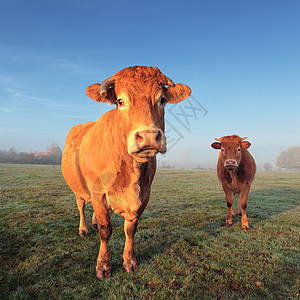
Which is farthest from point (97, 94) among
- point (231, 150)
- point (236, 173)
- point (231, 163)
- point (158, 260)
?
point (236, 173)

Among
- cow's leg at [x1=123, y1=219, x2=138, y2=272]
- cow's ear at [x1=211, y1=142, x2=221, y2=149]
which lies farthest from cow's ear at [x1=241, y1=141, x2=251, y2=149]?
cow's leg at [x1=123, y1=219, x2=138, y2=272]

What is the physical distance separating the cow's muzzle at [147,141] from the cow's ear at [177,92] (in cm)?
105

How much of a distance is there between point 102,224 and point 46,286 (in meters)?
1.19

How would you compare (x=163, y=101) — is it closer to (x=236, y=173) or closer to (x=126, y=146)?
(x=126, y=146)

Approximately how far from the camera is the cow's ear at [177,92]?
3135 millimetres

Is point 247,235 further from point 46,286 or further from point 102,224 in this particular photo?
point 46,286

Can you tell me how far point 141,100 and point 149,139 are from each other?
66 centimetres

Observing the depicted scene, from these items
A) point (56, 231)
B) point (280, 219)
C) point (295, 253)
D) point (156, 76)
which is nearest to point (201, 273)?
point (295, 253)

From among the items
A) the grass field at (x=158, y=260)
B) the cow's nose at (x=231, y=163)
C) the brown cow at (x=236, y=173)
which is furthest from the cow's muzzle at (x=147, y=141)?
the brown cow at (x=236, y=173)

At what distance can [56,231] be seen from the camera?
527 cm

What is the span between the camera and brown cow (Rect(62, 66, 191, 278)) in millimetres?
2439

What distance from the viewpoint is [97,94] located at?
3.07m

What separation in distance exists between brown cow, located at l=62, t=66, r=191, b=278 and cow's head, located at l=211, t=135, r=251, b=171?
10.7 feet

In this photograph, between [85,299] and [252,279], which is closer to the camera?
[85,299]
